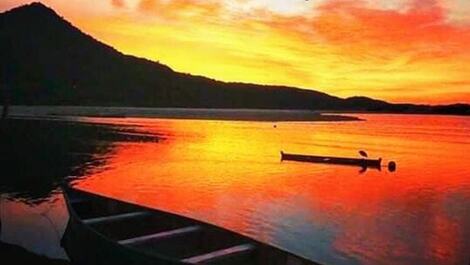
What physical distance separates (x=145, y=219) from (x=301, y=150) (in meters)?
47.7

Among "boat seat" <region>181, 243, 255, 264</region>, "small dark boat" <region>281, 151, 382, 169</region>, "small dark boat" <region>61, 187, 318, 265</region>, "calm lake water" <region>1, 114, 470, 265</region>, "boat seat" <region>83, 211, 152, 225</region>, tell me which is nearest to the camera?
"boat seat" <region>181, 243, 255, 264</region>

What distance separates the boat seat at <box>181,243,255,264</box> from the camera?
1164 centimetres

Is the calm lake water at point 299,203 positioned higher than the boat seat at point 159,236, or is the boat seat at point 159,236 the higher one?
the boat seat at point 159,236

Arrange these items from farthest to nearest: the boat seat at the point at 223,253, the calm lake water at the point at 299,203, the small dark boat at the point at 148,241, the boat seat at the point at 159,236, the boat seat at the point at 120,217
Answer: the calm lake water at the point at 299,203 < the boat seat at the point at 120,217 < the boat seat at the point at 159,236 < the small dark boat at the point at 148,241 < the boat seat at the point at 223,253

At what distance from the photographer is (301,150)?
206 ft

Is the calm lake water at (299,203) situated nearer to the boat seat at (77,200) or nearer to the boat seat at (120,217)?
the boat seat at (77,200)

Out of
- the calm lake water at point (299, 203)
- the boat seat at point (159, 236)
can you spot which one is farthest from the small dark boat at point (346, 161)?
the boat seat at point (159, 236)

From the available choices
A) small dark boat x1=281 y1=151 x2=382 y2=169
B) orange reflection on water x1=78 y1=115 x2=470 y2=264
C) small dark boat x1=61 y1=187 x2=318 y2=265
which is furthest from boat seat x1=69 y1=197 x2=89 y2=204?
small dark boat x1=281 y1=151 x2=382 y2=169

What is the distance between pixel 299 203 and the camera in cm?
2795

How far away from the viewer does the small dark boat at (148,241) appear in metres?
12.1

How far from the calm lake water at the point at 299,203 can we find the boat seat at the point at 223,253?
5.83 metres

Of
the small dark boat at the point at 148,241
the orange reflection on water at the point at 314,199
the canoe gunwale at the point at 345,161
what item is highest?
the small dark boat at the point at 148,241

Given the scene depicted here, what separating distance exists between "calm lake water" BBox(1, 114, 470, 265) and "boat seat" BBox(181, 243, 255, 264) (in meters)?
5.83

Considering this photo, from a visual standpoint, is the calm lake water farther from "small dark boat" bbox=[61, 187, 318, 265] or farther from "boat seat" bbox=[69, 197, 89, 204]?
"small dark boat" bbox=[61, 187, 318, 265]
